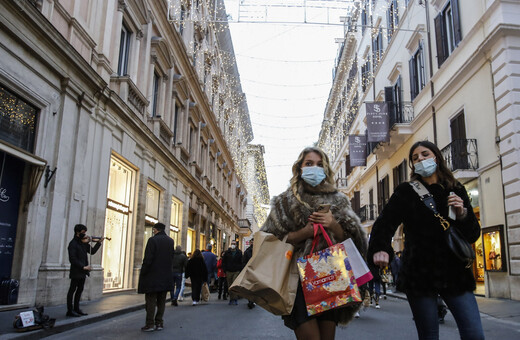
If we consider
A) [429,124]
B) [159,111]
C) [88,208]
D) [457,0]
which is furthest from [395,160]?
[88,208]

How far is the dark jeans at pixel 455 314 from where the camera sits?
2794 mm

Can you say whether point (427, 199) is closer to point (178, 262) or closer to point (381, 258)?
point (381, 258)

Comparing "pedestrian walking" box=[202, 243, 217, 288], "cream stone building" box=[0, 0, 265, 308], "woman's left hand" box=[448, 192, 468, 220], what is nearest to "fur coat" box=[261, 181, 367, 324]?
"woman's left hand" box=[448, 192, 468, 220]

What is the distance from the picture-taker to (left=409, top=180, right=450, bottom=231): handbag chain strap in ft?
9.68

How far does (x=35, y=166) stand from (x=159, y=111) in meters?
8.86

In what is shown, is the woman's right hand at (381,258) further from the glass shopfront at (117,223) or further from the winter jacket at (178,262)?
the glass shopfront at (117,223)

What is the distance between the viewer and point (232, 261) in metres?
13.5

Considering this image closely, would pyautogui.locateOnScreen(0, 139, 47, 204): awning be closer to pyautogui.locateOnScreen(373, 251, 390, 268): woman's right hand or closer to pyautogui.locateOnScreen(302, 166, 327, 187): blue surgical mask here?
pyautogui.locateOnScreen(302, 166, 327, 187): blue surgical mask

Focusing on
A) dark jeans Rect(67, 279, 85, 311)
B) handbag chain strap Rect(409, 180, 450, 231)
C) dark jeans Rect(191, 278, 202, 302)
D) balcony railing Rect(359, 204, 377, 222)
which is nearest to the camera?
handbag chain strap Rect(409, 180, 450, 231)

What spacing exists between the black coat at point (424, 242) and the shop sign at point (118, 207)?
11.4 meters

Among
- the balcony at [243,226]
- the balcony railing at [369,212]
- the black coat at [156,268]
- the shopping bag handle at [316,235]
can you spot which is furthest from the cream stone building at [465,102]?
the balcony at [243,226]

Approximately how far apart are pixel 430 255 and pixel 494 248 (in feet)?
39.5

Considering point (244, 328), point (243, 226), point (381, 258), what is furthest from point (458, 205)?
point (243, 226)

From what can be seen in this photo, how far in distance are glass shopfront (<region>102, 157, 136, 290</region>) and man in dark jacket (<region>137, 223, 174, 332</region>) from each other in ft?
19.3
